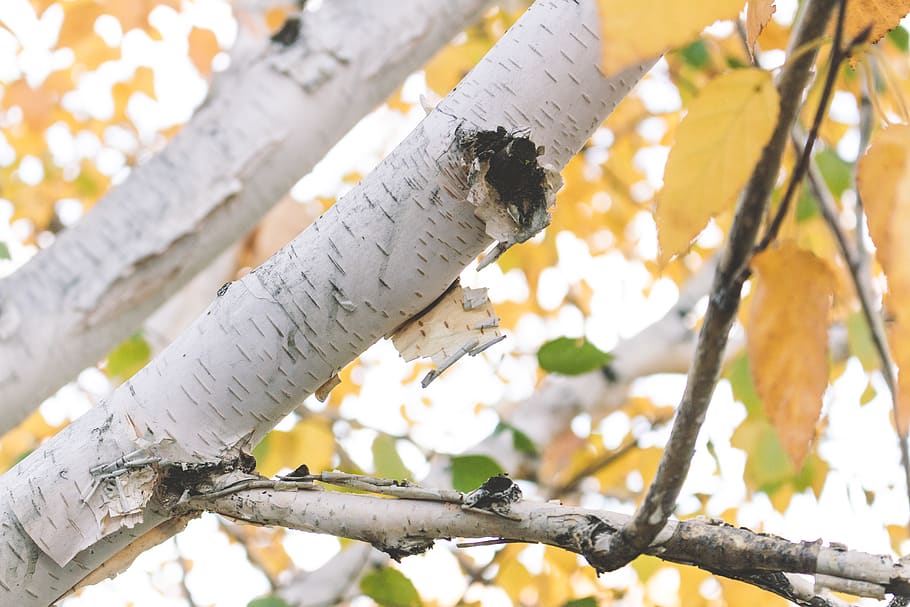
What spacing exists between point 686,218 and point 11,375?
0.74 m

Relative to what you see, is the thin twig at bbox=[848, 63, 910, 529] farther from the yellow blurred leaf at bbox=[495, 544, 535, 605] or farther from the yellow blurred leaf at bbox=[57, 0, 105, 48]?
the yellow blurred leaf at bbox=[57, 0, 105, 48]

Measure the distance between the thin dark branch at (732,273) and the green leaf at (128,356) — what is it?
0.97 m

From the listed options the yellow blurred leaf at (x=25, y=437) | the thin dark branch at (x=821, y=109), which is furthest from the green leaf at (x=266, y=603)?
the yellow blurred leaf at (x=25, y=437)

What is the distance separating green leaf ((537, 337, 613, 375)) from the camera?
2.44 ft

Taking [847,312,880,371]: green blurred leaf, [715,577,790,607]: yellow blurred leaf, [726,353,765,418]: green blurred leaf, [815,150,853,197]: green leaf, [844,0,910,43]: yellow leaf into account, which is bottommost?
[715,577,790,607]: yellow blurred leaf

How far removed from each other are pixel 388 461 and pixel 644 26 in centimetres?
67

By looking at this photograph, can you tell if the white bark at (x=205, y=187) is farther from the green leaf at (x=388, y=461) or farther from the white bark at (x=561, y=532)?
the white bark at (x=561, y=532)

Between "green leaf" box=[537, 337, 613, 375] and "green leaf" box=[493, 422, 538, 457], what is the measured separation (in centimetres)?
18

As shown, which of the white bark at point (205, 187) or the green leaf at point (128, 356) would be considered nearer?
the white bark at point (205, 187)

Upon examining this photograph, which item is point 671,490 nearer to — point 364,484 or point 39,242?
point 364,484

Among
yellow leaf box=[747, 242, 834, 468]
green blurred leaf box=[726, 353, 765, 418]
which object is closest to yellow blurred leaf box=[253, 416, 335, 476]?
green blurred leaf box=[726, 353, 765, 418]

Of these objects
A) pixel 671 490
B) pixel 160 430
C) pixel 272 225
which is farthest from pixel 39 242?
pixel 671 490

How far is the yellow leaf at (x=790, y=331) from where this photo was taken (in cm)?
27

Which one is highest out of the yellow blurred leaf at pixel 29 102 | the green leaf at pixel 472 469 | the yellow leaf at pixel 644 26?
the yellow blurred leaf at pixel 29 102
